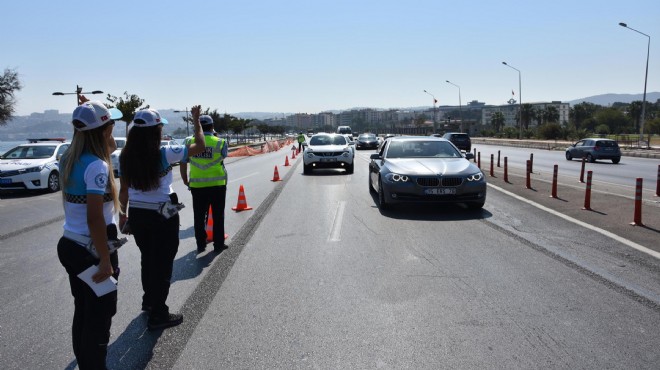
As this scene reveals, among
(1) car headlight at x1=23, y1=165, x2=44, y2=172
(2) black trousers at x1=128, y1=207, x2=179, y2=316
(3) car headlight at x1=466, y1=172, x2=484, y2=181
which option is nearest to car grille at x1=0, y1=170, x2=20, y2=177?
(1) car headlight at x1=23, y1=165, x2=44, y2=172

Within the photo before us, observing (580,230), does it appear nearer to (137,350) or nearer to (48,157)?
(137,350)

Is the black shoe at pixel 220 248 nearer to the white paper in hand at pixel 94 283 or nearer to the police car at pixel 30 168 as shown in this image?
the white paper in hand at pixel 94 283

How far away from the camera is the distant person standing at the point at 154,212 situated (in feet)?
13.9

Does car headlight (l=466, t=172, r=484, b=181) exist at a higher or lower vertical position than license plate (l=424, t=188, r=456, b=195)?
higher

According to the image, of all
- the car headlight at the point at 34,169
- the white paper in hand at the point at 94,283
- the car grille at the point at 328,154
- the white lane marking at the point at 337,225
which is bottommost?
the white lane marking at the point at 337,225

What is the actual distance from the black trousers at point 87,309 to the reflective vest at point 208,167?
4.07 m

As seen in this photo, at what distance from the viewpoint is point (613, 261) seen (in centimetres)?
658

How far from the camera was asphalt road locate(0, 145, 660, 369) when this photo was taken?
389 cm

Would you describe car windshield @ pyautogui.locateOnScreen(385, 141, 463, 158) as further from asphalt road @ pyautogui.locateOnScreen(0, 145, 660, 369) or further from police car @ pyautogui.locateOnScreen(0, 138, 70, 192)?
police car @ pyautogui.locateOnScreen(0, 138, 70, 192)

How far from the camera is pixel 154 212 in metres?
4.51

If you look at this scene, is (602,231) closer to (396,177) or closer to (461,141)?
(396,177)

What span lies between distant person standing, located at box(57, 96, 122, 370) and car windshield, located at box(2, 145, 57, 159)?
57.8 feet

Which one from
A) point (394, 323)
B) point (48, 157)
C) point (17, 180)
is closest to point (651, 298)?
point (394, 323)

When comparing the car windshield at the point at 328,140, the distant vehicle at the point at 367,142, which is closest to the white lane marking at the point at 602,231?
the car windshield at the point at 328,140
